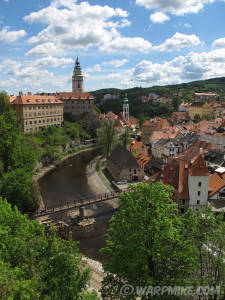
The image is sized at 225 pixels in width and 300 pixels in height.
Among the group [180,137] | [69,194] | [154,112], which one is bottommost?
[69,194]

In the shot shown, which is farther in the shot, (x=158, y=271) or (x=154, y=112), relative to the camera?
(x=154, y=112)

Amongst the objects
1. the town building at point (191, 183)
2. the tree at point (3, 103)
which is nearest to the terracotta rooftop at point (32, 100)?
the tree at point (3, 103)

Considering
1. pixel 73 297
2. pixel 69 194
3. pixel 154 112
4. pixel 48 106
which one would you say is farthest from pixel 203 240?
pixel 154 112

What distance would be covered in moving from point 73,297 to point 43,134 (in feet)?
197

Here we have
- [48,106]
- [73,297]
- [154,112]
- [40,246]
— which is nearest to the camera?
[73,297]

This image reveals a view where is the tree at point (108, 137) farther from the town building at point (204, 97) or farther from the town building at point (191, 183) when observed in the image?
the town building at point (204, 97)

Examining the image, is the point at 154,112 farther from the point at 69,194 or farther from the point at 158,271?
the point at 158,271

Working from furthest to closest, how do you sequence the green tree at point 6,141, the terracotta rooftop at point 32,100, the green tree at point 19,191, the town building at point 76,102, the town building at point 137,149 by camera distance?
the town building at point 76,102
the terracotta rooftop at point 32,100
the town building at point 137,149
the green tree at point 6,141
the green tree at point 19,191

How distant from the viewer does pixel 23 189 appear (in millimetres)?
29703

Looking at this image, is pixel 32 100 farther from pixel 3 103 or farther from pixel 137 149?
pixel 137 149

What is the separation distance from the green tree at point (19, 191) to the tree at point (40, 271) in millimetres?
15592

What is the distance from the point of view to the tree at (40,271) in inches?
401

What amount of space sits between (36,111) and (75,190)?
3591cm

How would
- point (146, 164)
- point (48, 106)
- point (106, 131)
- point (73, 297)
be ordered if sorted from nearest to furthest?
point (73, 297) < point (146, 164) < point (106, 131) < point (48, 106)
